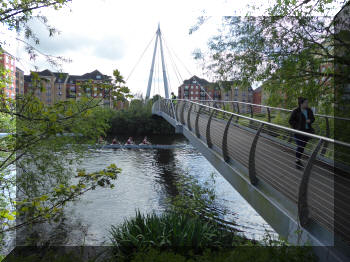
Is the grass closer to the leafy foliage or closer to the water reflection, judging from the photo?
the water reflection

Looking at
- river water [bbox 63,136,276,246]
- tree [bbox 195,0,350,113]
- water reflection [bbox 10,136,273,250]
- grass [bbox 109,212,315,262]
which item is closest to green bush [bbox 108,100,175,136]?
river water [bbox 63,136,276,246]

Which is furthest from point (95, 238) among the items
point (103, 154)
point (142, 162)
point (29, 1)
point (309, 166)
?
point (103, 154)

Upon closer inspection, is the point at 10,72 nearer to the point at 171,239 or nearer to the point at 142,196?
the point at 171,239

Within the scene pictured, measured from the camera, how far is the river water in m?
8.65

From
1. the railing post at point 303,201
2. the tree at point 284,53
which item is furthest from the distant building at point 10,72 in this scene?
the tree at point 284,53

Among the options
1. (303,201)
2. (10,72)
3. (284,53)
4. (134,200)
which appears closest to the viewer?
(303,201)

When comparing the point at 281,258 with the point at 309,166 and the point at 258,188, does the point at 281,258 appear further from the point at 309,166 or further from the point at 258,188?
the point at 258,188

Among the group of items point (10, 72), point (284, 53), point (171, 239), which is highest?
point (284, 53)

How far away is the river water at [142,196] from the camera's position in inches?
341

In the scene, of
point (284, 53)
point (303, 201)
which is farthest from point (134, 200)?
point (303, 201)

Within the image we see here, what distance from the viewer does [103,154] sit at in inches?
862

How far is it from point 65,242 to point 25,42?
5.16 metres

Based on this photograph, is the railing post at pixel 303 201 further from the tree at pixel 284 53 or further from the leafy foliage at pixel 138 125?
the leafy foliage at pixel 138 125

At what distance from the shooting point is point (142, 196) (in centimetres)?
1203
